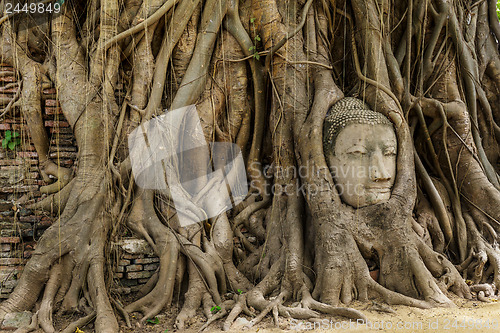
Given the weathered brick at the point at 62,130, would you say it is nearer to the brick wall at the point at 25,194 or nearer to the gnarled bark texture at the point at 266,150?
the brick wall at the point at 25,194

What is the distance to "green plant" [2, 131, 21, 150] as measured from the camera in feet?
11.9

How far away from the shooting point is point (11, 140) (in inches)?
144

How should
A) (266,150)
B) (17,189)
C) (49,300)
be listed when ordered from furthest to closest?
(266,150) → (17,189) → (49,300)

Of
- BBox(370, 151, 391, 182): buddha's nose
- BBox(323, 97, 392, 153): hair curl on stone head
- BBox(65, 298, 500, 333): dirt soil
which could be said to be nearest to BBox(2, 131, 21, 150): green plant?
BBox(65, 298, 500, 333): dirt soil

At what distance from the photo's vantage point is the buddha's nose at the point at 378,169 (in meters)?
3.23

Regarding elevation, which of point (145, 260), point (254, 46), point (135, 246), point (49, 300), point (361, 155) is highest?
point (254, 46)

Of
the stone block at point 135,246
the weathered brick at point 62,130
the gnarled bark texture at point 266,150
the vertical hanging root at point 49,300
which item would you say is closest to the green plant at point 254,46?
the gnarled bark texture at point 266,150

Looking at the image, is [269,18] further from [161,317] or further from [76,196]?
[161,317]

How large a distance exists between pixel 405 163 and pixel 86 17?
11.1 feet

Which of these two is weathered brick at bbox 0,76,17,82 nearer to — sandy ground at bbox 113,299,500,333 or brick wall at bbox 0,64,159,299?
brick wall at bbox 0,64,159,299

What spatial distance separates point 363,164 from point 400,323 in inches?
50.6

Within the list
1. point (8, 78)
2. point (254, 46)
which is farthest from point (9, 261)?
point (254, 46)

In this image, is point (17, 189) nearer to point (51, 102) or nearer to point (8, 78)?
point (51, 102)

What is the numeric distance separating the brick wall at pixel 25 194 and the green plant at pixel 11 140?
32 mm
